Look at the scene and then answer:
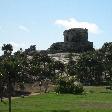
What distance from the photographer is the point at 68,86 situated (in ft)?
397

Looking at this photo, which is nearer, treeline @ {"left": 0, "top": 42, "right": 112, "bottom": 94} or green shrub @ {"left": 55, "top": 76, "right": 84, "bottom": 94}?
green shrub @ {"left": 55, "top": 76, "right": 84, "bottom": 94}

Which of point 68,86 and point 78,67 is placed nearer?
point 68,86

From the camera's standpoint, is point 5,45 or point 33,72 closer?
point 33,72

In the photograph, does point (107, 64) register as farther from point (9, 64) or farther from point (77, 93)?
point (9, 64)

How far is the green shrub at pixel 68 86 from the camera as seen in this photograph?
118 m

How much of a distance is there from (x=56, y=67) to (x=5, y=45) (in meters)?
33.4

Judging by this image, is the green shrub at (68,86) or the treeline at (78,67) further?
the treeline at (78,67)

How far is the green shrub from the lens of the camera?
388 ft

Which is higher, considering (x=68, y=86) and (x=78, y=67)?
(x=78, y=67)

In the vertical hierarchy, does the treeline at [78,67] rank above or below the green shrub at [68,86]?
above

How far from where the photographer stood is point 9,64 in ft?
217

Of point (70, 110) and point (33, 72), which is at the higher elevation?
point (33, 72)

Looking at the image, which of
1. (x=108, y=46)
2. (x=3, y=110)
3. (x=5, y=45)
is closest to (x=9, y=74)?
(x=3, y=110)

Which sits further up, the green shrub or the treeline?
the treeline
